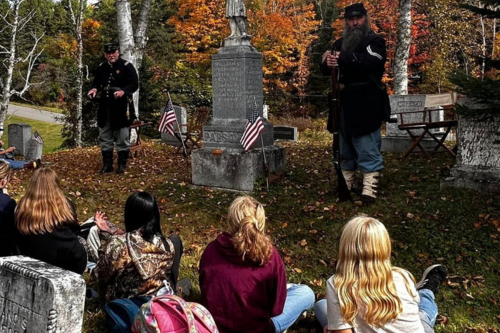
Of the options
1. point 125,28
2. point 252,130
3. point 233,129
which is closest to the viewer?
point 252,130

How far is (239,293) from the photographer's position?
3.53 metres

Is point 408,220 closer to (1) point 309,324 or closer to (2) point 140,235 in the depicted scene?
(1) point 309,324

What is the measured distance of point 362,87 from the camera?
662 cm

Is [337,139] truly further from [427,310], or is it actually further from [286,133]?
[286,133]

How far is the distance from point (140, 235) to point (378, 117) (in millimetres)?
3931

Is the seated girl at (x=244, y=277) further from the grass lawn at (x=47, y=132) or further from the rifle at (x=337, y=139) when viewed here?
the grass lawn at (x=47, y=132)

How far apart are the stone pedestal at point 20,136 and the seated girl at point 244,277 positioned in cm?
1448

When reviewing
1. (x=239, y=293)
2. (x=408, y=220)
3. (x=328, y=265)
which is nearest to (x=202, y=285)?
(x=239, y=293)

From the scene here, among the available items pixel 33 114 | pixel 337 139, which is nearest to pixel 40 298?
pixel 337 139

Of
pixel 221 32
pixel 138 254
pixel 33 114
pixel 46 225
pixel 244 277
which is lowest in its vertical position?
pixel 244 277

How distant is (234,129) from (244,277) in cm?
467

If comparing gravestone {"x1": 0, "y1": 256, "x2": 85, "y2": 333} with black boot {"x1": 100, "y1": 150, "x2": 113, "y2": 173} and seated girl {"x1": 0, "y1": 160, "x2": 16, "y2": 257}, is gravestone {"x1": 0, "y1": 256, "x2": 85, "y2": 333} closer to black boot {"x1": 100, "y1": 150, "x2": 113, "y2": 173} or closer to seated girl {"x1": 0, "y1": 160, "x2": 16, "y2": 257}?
seated girl {"x1": 0, "y1": 160, "x2": 16, "y2": 257}

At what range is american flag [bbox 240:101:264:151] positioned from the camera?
7495 millimetres

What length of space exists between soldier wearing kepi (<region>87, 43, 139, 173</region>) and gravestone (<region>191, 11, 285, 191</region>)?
67.6 inches
